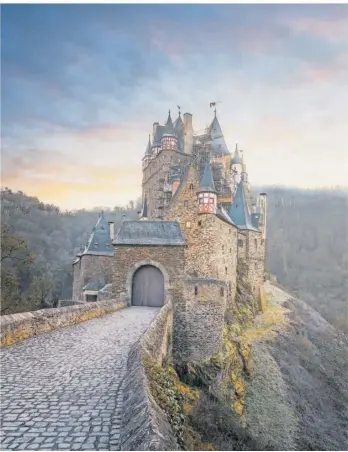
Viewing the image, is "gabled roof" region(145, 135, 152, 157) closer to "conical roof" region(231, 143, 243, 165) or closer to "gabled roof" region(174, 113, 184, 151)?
"gabled roof" region(174, 113, 184, 151)

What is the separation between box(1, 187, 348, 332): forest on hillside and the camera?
43.5 meters

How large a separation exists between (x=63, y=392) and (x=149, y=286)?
11.7 m

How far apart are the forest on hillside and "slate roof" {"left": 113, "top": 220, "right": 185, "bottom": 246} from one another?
19318 millimetres

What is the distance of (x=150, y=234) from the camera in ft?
57.1

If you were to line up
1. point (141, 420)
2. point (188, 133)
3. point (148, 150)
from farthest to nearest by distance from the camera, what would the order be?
point (148, 150), point (188, 133), point (141, 420)

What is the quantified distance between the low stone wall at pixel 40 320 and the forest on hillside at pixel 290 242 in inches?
956

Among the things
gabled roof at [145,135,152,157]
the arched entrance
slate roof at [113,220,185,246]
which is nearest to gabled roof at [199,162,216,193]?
slate roof at [113,220,185,246]

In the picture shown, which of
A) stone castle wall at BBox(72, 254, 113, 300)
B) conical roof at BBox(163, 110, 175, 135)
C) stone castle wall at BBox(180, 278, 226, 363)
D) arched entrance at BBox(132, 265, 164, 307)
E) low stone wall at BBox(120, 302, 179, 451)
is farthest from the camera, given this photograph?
conical roof at BBox(163, 110, 175, 135)

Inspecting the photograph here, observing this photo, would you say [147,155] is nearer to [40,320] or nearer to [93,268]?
[93,268]

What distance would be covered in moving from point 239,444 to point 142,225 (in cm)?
1086

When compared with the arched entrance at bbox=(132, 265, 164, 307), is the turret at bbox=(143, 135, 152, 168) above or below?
above

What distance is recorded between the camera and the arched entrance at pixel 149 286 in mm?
17094

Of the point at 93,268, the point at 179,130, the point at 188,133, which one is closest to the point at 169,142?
the point at 188,133

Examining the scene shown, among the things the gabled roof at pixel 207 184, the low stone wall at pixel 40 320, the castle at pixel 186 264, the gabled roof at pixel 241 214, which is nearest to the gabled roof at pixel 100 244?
the castle at pixel 186 264
